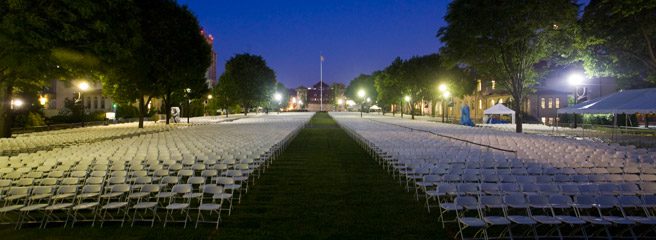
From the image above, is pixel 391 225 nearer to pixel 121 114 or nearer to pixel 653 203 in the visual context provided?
pixel 653 203

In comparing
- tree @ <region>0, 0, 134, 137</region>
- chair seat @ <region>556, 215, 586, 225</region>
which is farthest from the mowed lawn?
tree @ <region>0, 0, 134, 137</region>

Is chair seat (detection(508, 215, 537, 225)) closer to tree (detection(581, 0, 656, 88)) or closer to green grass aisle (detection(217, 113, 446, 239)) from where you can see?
green grass aisle (detection(217, 113, 446, 239))

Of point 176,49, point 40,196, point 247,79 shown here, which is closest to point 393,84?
point 247,79

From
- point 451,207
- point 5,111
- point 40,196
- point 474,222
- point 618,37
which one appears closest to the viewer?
point 474,222

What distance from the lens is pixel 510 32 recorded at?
30047 mm

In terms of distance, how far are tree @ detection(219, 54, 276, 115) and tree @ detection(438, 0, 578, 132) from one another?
5009cm

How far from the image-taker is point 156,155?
14820mm

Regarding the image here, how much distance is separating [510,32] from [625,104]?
30.0 feet

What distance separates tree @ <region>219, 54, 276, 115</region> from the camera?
79.1 m

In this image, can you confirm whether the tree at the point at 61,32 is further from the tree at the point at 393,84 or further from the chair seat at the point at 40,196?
the tree at the point at 393,84

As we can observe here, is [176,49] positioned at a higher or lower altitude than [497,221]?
higher

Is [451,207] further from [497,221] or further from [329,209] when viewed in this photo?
[329,209]

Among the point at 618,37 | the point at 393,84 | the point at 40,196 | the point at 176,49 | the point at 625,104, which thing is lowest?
the point at 40,196

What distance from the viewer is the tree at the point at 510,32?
28375 millimetres
